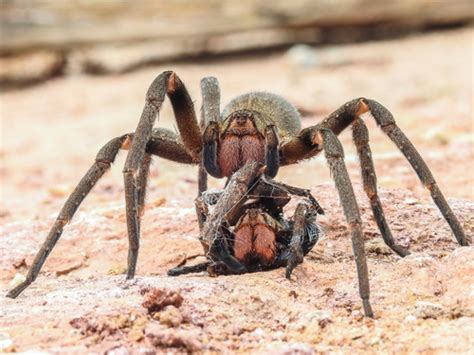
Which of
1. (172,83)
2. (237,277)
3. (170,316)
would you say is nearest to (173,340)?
(170,316)

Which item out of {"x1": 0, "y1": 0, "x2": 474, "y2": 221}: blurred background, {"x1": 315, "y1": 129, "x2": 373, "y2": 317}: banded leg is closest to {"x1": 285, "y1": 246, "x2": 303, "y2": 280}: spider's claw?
{"x1": 315, "y1": 129, "x2": 373, "y2": 317}: banded leg

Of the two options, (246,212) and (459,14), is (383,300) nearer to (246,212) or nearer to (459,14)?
(246,212)

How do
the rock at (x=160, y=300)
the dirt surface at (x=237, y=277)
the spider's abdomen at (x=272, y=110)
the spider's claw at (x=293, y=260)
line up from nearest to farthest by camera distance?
the dirt surface at (x=237, y=277) → the rock at (x=160, y=300) → the spider's claw at (x=293, y=260) → the spider's abdomen at (x=272, y=110)

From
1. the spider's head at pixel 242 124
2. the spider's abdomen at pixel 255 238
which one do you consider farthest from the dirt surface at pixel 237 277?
the spider's head at pixel 242 124

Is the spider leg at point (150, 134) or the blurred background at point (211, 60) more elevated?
the blurred background at point (211, 60)

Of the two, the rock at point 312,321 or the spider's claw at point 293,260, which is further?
the spider's claw at point 293,260

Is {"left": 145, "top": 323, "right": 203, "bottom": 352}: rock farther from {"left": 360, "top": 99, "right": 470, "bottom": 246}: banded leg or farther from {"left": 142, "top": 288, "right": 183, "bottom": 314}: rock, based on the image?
{"left": 360, "top": 99, "right": 470, "bottom": 246}: banded leg

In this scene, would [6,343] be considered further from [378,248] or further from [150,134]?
[378,248]

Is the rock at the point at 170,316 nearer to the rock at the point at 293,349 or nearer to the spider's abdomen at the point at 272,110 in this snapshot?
the rock at the point at 293,349
